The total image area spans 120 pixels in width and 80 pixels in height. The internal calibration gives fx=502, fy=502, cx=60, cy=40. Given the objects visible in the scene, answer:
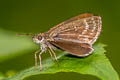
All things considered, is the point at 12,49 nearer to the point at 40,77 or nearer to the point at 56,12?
the point at 40,77

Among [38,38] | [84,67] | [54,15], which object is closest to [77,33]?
[38,38]

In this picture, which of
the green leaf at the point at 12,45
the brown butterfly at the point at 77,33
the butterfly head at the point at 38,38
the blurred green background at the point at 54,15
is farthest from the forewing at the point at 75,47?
the blurred green background at the point at 54,15

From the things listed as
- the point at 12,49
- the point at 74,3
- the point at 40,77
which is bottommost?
the point at 40,77

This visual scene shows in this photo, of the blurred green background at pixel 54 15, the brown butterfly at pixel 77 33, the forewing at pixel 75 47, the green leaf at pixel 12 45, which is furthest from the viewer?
the blurred green background at pixel 54 15

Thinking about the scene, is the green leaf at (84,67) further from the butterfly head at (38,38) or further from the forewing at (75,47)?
the butterfly head at (38,38)

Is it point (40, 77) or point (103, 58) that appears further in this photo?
point (40, 77)

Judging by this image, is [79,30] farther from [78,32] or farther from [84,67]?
[84,67]

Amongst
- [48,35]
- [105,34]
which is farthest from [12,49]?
[105,34]
